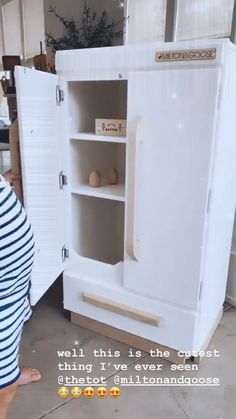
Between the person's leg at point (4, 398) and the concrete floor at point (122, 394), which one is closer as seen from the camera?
the person's leg at point (4, 398)

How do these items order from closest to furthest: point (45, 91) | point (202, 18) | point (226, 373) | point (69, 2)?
point (45, 91) → point (226, 373) → point (202, 18) → point (69, 2)

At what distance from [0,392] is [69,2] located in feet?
8.99

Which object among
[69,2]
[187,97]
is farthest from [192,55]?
[69,2]

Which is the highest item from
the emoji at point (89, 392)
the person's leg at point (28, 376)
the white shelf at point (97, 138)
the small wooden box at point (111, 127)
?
the small wooden box at point (111, 127)

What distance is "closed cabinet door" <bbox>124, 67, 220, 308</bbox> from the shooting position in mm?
1017

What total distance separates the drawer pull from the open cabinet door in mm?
181

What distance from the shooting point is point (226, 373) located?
1291 mm

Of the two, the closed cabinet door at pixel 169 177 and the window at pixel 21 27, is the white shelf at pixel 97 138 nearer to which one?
the closed cabinet door at pixel 169 177

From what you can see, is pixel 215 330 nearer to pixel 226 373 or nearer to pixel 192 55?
pixel 226 373

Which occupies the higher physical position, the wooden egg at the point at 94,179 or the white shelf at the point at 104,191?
the wooden egg at the point at 94,179

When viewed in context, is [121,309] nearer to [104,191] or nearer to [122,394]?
[122,394]

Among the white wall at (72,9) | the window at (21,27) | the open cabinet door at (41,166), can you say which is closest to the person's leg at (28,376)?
the open cabinet door at (41,166)

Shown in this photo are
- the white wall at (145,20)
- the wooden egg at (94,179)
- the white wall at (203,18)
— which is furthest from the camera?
the white wall at (145,20)

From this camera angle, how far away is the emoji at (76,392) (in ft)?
3.92
